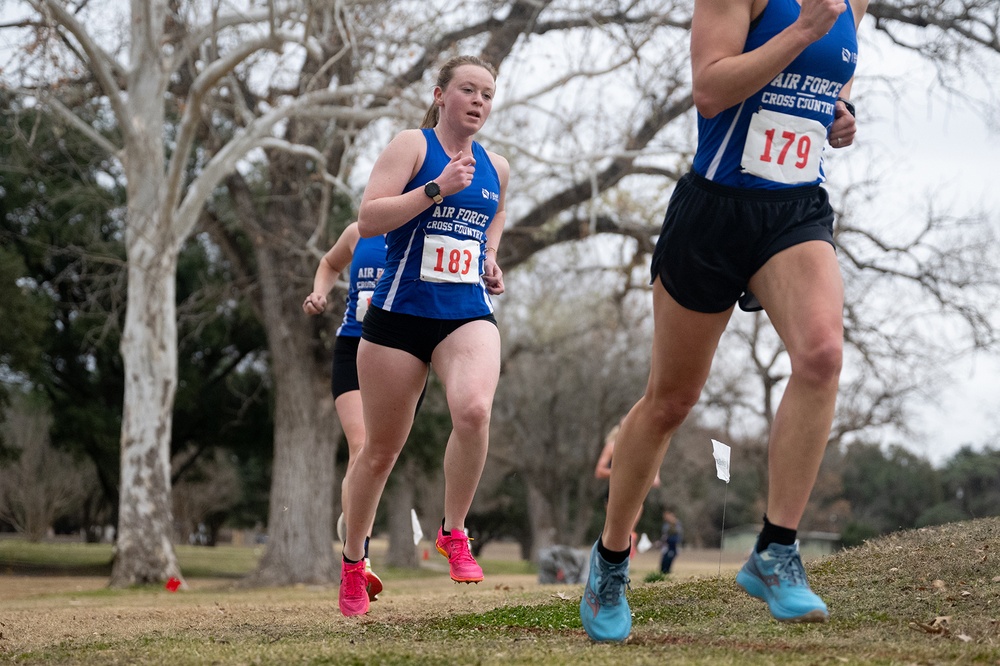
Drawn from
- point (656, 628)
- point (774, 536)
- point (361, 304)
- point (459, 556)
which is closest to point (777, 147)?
point (774, 536)

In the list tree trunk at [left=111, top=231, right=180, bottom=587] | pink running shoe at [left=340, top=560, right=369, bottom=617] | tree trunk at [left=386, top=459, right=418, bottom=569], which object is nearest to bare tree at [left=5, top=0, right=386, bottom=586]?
tree trunk at [left=111, top=231, right=180, bottom=587]

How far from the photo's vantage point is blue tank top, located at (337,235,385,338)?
6625mm

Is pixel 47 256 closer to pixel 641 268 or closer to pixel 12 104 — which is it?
pixel 12 104

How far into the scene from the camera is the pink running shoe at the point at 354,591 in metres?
5.15

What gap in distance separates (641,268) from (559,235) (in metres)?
2.51

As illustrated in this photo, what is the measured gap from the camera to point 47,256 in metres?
24.3

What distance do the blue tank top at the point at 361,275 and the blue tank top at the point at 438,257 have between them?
200 centimetres

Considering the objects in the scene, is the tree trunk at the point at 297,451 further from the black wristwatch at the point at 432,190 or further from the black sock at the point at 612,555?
the black sock at the point at 612,555

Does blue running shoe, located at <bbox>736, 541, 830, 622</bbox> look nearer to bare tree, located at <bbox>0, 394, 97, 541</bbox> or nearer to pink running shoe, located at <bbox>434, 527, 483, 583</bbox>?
pink running shoe, located at <bbox>434, 527, 483, 583</bbox>

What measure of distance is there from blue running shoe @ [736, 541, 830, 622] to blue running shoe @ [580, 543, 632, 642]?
1.48ft

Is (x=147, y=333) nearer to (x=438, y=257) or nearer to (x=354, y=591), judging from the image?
(x=354, y=591)

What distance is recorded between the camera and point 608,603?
367 centimetres

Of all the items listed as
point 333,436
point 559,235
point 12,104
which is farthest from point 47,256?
point 559,235

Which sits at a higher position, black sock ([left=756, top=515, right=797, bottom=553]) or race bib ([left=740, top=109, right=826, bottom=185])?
race bib ([left=740, top=109, right=826, bottom=185])
